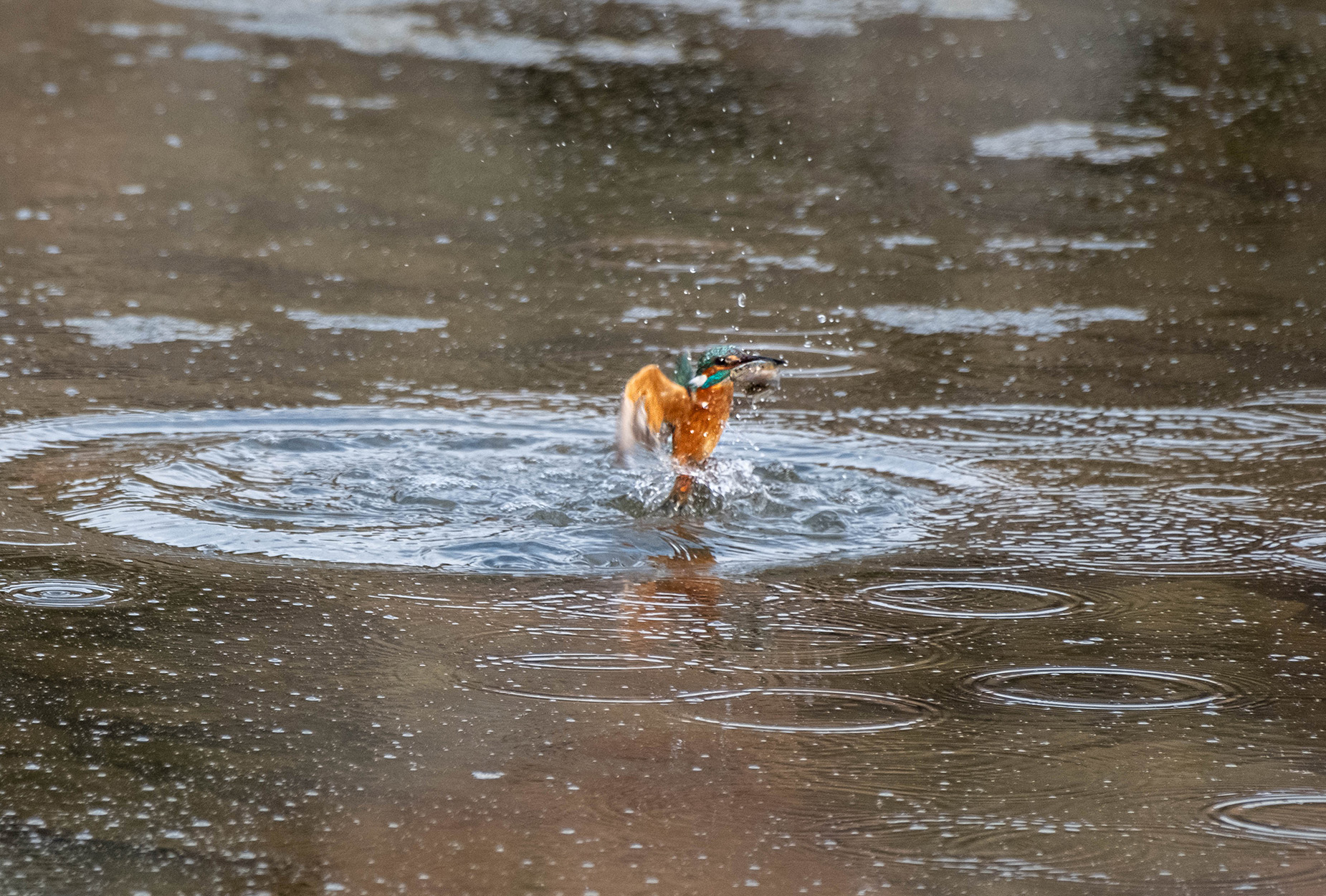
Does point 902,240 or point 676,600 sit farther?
point 902,240

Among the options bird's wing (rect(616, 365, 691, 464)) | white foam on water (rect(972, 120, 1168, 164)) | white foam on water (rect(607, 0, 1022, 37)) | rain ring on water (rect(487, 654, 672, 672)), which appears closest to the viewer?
rain ring on water (rect(487, 654, 672, 672))

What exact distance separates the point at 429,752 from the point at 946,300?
397 cm

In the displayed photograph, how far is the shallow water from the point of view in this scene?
273 centimetres

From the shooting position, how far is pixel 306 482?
453 cm

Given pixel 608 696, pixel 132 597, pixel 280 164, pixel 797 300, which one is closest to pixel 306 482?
pixel 132 597

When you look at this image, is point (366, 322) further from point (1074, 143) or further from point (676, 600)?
point (1074, 143)

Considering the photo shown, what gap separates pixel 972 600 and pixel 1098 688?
52 centimetres

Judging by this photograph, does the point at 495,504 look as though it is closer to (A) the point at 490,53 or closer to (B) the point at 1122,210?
(B) the point at 1122,210

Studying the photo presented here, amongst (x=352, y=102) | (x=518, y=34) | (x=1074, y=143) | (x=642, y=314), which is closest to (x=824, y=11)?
(x=518, y=34)

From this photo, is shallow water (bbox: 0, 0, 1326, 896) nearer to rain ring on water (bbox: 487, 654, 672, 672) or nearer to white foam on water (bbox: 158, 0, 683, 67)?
rain ring on water (bbox: 487, 654, 672, 672)

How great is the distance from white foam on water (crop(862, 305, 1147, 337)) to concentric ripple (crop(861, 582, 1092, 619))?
92.5 inches

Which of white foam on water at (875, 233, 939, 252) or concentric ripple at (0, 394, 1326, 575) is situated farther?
white foam on water at (875, 233, 939, 252)

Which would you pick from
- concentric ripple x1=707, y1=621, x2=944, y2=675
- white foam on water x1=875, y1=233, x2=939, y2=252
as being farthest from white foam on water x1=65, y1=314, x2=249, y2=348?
concentric ripple x1=707, y1=621, x2=944, y2=675

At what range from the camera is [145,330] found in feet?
19.2
